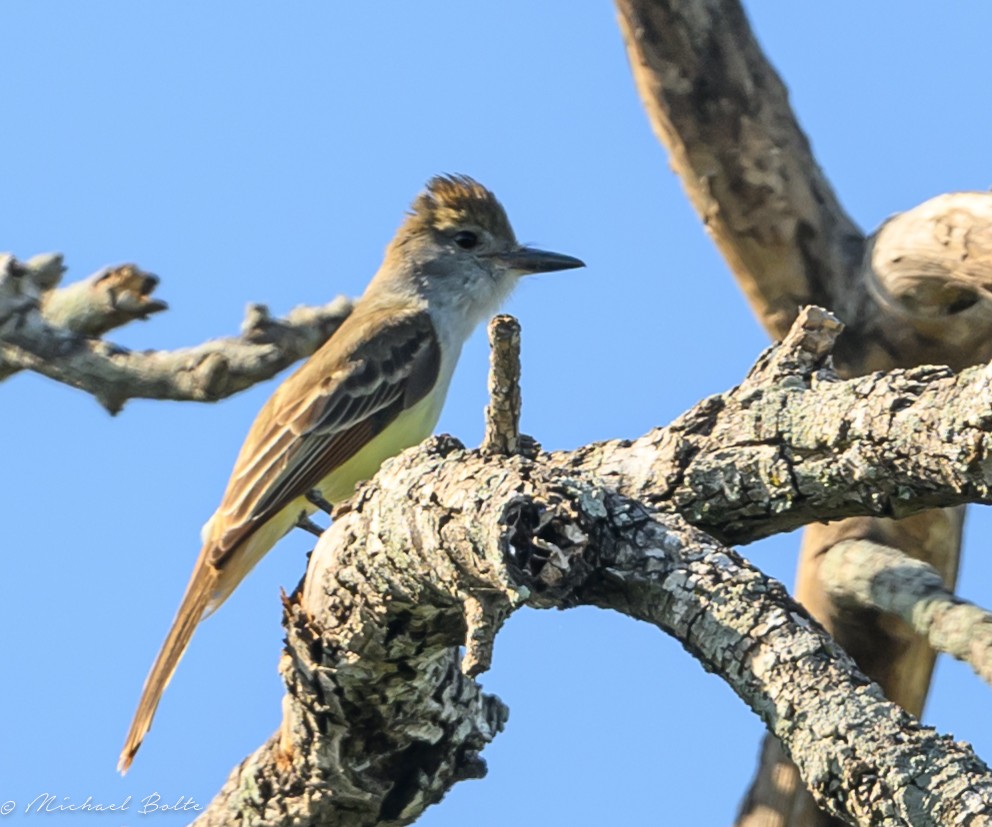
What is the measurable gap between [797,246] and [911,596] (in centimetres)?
229

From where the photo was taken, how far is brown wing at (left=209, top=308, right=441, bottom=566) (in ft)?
23.6

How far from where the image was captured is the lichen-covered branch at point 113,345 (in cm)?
603

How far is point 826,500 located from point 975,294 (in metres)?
3.34

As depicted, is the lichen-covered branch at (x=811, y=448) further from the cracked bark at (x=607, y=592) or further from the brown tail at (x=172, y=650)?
the brown tail at (x=172, y=650)

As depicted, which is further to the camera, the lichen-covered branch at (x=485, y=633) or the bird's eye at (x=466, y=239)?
the bird's eye at (x=466, y=239)

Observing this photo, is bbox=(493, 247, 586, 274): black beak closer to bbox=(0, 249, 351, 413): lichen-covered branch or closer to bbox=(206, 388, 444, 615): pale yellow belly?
bbox=(206, 388, 444, 615): pale yellow belly

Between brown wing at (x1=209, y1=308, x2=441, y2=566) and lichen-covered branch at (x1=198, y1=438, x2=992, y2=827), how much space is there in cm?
193

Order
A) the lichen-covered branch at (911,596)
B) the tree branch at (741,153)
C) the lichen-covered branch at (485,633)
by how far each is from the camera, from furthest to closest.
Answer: the tree branch at (741,153), the lichen-covered branch at (911,596), the lichen-covered branch at (485,633)

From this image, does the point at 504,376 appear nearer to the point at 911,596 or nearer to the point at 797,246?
the point at 911,596

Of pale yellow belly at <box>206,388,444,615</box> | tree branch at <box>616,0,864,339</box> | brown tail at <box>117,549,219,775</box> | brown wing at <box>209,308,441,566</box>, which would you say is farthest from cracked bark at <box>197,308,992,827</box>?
tree branch at <box>616,0,864,339</box>

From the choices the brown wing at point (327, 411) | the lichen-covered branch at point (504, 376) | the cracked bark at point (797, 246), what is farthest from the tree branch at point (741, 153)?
the lichen-covered branch at point (504, 376)

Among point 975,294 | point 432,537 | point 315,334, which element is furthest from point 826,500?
point 975,294

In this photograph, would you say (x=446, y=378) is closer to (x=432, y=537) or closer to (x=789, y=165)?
(x=789, y=165)

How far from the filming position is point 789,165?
796 cm
